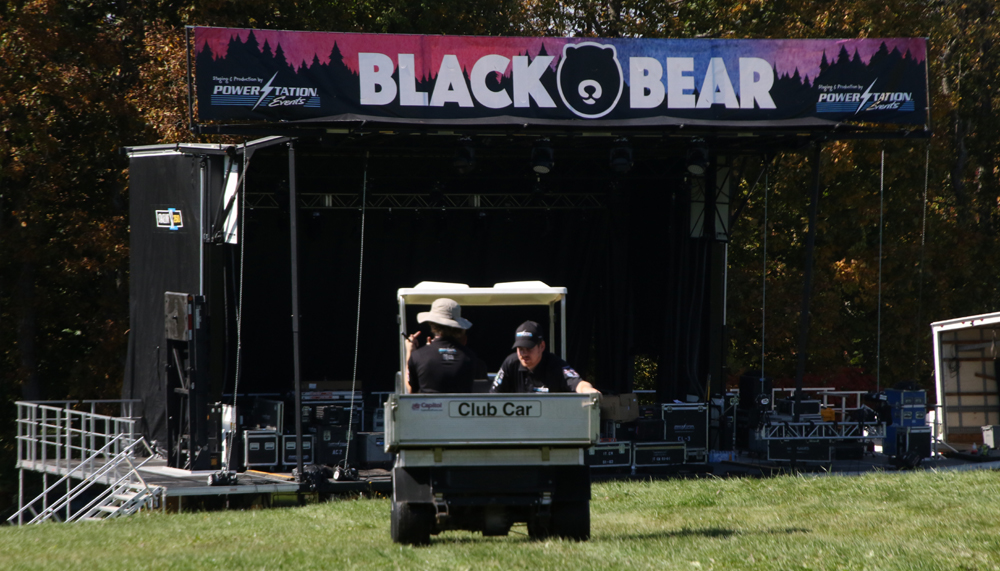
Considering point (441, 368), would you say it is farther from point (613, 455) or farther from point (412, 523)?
point (613, 455)

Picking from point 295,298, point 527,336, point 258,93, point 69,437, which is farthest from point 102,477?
point 527,336

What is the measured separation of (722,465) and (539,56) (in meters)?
6.29

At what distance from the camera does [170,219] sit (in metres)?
14.8

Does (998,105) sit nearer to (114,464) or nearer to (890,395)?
(890,395)

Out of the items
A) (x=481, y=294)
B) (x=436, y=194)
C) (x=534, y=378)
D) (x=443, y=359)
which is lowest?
(x=534, y=378)

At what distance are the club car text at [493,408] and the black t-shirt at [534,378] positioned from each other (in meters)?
0.34

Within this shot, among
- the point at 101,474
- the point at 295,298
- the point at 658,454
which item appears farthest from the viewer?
the point at 658,454

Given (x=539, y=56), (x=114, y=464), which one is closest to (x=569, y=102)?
(x=539, y=56)

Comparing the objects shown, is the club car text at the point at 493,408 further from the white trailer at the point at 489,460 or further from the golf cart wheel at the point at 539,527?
the golf cart wheel at the point at 539,527

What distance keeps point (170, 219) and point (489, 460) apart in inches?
370

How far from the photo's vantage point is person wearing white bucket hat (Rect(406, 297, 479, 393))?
6.80 metres

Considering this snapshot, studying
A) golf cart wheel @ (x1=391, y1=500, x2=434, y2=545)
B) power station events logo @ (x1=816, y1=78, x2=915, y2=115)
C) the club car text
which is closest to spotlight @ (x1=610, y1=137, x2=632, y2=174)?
power station events logo @ (x1=816, y1=78, x2=915, y2=115)

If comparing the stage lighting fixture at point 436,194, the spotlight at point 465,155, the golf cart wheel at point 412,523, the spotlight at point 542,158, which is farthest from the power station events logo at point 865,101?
the golf cart wheel at point 412,523

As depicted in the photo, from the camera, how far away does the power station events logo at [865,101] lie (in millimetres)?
13672
